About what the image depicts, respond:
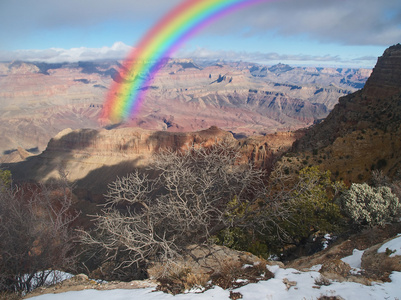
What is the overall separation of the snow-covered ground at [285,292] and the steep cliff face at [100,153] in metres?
44.3

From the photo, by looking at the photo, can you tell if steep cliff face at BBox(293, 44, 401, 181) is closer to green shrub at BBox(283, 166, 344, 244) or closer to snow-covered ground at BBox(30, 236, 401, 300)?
green shrub at BBox(283, 166, 344, 244)

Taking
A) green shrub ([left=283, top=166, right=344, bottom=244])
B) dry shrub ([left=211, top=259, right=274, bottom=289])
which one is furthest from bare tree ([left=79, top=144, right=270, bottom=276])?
green shrub ([left=283, top=166, right=344, bottom=244])

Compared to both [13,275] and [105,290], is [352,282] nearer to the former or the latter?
[105,290]

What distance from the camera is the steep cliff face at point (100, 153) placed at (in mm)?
55938

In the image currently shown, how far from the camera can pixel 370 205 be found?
13.4 meters

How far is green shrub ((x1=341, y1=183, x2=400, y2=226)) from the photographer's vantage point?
516 inches

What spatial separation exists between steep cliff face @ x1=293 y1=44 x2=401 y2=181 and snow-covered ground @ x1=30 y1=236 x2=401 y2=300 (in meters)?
20.3

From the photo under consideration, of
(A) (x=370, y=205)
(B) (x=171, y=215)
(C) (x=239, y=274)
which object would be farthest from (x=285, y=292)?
(A) (x=370, y=205)

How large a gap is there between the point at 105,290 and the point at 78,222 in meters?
28.0

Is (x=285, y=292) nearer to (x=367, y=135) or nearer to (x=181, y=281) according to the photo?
(x=181, y=281)

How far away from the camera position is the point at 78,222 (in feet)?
108

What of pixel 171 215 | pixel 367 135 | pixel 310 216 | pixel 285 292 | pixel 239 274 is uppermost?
pixel 367 135

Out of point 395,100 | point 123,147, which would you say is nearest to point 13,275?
point 395,100

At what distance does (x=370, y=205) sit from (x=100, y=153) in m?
58.6
